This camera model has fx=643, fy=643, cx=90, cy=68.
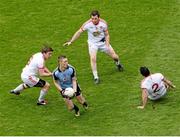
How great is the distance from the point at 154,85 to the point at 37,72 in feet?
10.9

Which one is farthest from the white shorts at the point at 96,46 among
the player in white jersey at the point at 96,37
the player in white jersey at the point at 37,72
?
the player in white jersey at the point at 37,72

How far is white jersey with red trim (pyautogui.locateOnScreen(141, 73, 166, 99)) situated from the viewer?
17.6 meters

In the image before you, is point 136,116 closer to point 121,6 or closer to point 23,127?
point 23,127

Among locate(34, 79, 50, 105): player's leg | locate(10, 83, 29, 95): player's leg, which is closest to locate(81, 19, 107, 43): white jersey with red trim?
locate(34, 79, 50, 105): player's leg

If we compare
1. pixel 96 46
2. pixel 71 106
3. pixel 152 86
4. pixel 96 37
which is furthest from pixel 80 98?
pixel 96 37

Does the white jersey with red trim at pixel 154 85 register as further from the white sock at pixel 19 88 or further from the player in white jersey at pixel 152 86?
the white sock at pixel 19 88

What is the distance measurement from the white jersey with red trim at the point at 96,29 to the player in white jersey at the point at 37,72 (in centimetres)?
207

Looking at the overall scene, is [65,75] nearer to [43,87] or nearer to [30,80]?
[43,87]

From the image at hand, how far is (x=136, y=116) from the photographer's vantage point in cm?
1734

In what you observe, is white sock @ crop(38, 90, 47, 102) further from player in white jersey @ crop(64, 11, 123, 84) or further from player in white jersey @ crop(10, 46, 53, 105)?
player in white jersey @ crop(64, 11, 123, 84)

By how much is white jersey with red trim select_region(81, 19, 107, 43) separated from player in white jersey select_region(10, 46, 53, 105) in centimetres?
207

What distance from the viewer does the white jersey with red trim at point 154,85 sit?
17.6m

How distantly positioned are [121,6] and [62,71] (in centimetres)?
820

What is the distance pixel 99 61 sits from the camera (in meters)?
21.1
